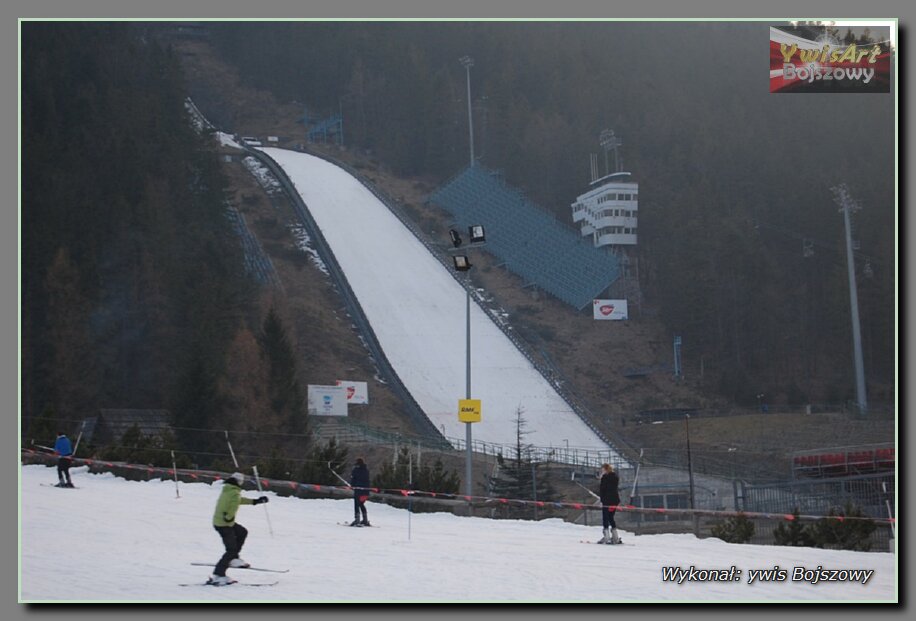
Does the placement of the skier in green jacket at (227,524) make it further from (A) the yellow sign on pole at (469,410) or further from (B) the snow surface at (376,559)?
(A) the yellow sign on pole at (469,410)

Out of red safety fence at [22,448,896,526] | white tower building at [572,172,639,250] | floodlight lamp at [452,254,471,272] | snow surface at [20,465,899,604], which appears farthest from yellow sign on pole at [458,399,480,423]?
white tower building at [572,172,639,250]

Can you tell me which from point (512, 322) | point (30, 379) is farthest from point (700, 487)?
point (512, 322)

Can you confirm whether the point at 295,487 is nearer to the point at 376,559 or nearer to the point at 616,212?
the point at 376,559

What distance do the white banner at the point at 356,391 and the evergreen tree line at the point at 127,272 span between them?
4.20 metres

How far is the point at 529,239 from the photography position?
74.8 m

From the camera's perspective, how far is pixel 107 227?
5050 centimetres

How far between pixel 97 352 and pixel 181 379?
25.0 ft

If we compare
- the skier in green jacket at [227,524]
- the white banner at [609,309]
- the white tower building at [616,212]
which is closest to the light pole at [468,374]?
the skier in green jacket at [227,524]

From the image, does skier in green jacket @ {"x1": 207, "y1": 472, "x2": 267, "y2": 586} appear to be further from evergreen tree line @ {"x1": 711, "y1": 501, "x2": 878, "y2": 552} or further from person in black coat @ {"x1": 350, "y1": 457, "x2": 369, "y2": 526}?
evergreen tree line @ {"x1": 711, "y1": 501, "x2": 878, "y2": 552}

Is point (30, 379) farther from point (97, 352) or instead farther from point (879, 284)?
point (879, 284)

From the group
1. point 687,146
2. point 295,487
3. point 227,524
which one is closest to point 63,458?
point 295,487

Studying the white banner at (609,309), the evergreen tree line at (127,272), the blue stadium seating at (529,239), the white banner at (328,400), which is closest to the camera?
the evergreen tree line at (127,272)

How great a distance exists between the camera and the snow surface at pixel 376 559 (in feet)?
38.3

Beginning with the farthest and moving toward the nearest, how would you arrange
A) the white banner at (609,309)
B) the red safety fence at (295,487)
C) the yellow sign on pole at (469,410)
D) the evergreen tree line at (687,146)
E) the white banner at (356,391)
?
the white banner at (609,309) → the evergreen tree line at (687,146) → the white banner at (356,391) → the yellow sign on pole at (469,410) → the red safety fence at (295,487)
